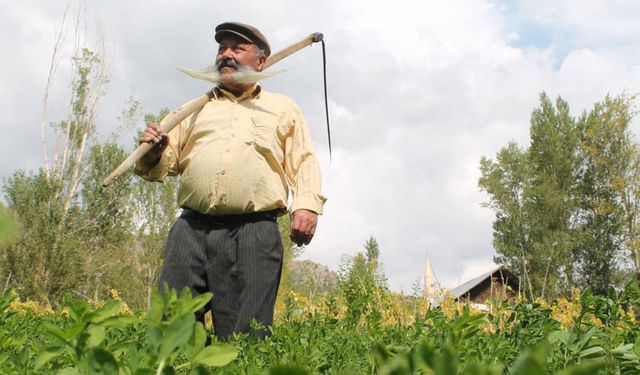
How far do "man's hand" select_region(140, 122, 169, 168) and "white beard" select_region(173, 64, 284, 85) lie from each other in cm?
50

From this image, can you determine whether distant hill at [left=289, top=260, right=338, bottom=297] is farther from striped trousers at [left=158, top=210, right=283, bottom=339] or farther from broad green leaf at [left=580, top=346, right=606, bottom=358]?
broad green leaf at [left=580, top=346, right=606, bottom=358]

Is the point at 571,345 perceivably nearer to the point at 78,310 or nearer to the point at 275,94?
the point at 78,310

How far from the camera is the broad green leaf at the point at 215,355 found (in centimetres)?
53

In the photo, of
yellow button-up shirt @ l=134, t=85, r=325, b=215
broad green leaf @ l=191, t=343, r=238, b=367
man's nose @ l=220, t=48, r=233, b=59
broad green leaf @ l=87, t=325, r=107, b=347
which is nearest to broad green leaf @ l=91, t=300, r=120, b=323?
broad green leaf @ l=87, t=325, r=107, b=347

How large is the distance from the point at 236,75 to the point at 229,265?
42.9 inches

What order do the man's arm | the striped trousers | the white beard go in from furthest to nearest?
the white beard, the man's arm, the striped trousers

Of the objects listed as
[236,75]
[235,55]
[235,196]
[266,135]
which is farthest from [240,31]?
[235,196]

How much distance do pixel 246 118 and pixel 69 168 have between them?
25225mm

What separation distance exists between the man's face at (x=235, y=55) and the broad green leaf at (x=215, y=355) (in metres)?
3.41

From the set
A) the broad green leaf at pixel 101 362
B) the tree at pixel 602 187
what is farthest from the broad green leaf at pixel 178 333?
the tree at pixel 602 187

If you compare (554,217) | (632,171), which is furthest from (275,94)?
(554,217)

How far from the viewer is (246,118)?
3.65 meters

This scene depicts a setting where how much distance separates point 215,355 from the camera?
0.54 m

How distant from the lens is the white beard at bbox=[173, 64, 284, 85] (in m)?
3.79
